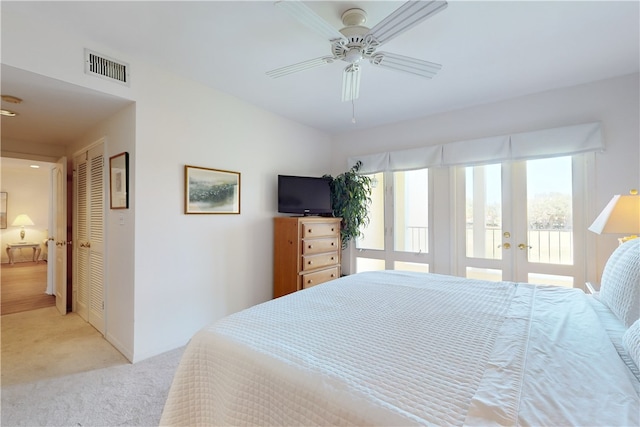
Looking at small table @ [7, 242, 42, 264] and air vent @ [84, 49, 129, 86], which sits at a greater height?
air vent @ [84, 49, 129, 86]

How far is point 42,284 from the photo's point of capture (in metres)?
4.95

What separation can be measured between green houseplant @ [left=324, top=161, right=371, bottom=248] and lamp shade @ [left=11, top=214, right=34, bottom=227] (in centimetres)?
767

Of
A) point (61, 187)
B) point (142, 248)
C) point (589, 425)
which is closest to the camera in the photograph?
point (589, 425)

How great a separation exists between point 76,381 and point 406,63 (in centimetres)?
337

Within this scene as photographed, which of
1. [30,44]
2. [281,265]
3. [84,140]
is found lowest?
[281,265]

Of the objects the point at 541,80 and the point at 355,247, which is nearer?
the point at 541,80

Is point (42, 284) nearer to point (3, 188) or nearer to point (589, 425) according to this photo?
point (3, 188)

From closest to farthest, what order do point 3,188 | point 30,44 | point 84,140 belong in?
point 30,44
point 84,140
point 3,188

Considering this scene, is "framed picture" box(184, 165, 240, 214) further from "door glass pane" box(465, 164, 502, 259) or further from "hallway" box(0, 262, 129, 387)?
"door glass pane" box(465, 164, 502, 259)

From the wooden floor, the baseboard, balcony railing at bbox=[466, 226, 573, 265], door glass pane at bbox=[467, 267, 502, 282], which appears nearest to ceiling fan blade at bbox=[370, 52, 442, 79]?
balcony railing at bbox=[466, 226, 573, 265]

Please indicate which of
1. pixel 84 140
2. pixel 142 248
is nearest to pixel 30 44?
pixel 142 248

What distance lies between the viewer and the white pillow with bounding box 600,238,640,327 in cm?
126

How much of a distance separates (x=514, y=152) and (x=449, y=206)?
2.89 ft

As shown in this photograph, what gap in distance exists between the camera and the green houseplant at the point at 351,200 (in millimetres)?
3955
